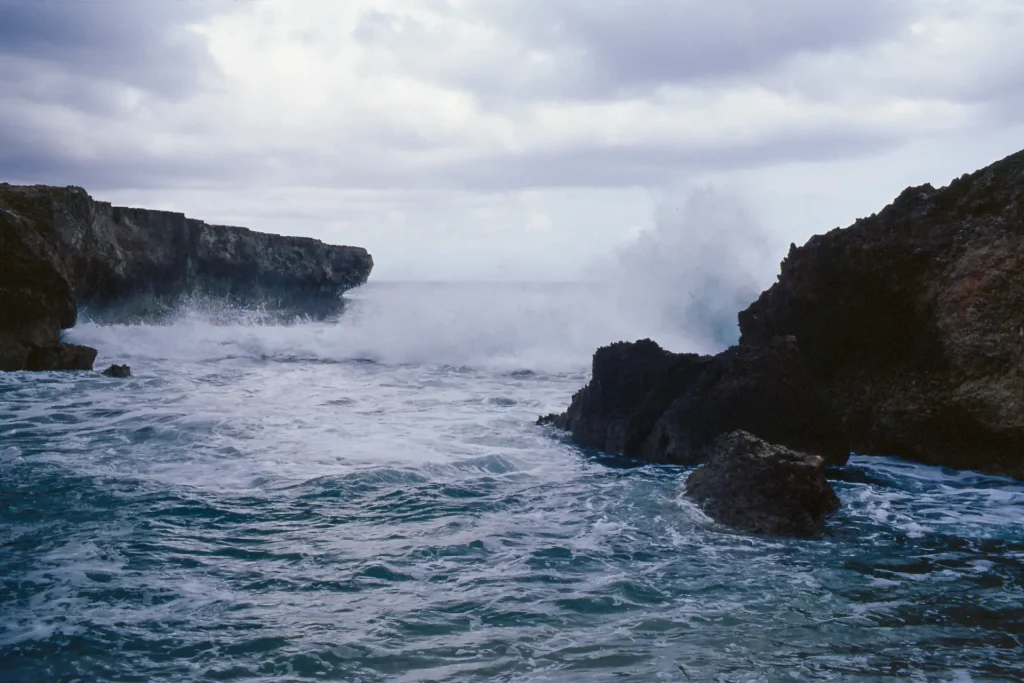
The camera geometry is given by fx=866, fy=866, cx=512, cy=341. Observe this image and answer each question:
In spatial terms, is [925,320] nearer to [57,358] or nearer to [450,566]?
[450,566]

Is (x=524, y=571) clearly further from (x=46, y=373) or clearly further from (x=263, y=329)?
(x=263, y=329)

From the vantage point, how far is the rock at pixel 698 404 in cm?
811

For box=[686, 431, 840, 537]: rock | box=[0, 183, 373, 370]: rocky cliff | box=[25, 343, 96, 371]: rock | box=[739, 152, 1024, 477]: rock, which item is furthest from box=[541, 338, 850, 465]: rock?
box=[0, 183, 373, 370]: rocky cliff

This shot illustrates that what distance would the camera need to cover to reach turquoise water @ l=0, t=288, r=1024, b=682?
4047 mm

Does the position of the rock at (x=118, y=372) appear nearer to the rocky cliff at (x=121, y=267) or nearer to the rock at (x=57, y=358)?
the rock at (x=57, y=358)

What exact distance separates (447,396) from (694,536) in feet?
25.9

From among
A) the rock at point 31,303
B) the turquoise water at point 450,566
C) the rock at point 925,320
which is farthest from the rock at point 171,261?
the rock at point 925,320

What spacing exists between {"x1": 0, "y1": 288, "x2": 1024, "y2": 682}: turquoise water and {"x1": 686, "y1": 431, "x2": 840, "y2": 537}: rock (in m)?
0.19

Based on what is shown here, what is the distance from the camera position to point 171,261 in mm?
28625

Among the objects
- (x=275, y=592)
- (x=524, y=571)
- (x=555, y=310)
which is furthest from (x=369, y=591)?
(x=555, y=310)

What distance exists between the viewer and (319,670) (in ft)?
13.0

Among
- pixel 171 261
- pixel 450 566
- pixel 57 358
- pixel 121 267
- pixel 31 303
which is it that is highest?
pixel 171 261

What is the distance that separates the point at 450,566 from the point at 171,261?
2593cm

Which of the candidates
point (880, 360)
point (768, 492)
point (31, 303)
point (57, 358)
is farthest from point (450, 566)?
point (31, 303)
